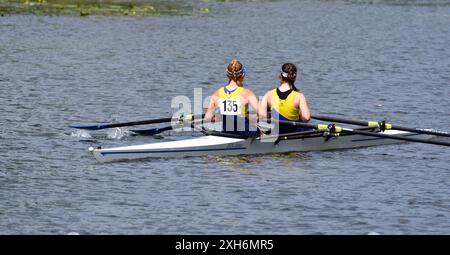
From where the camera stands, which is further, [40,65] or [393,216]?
[40,65]

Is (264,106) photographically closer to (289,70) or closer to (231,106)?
(231,106)

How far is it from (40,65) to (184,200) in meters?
22.3

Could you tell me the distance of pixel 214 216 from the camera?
797 inches

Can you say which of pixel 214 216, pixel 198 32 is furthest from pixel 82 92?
pixel 198 32

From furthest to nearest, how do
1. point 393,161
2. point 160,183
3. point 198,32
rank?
1. point 198,32
2. point 393,161
3. point 160,183

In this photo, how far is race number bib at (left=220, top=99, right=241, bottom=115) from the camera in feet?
81.1

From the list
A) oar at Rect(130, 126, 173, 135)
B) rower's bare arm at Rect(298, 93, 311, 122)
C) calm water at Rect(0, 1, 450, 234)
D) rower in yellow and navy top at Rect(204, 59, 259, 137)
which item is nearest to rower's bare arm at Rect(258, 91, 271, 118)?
rower in yellow and navy top at Rect(204, 59, 259, 137)

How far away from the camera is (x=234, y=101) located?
24.8 m

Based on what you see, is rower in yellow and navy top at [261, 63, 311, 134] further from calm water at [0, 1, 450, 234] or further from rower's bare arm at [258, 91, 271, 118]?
calm water at [0, 1, 450, 234]

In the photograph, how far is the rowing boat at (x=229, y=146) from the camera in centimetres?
2409

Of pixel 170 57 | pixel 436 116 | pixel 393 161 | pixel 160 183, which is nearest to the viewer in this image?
pixel 160 183

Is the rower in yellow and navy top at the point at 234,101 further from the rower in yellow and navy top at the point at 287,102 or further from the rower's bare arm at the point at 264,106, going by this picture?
the rower in yellow and navy top at the point at 287,102

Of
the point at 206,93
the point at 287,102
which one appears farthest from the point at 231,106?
the point at 206,93
